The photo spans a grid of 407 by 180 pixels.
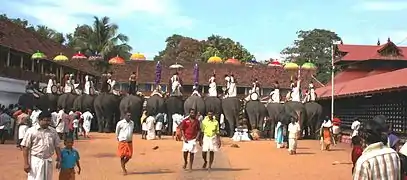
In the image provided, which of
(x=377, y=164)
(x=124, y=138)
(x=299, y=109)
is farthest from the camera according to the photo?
(x=299, y=109)

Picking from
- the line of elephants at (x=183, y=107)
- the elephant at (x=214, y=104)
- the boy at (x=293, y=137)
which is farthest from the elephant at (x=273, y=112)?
the boy at (x=293, y=137)

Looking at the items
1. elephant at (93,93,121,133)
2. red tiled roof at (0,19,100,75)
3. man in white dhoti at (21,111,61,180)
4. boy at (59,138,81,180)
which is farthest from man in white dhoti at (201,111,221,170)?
red tiled roof at (0,19,100,75)

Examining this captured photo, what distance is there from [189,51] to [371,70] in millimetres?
32086

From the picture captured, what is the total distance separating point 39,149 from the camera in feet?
25.4

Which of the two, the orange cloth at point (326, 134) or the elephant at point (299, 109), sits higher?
the elephant at point (299, 109)

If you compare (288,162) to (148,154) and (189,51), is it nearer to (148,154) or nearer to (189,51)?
(148,154)

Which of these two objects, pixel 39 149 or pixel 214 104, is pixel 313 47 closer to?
pixel 214 104

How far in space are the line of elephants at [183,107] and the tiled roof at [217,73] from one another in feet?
58.8

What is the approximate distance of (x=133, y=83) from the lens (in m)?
29.6

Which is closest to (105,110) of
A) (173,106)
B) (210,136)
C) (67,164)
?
(173,106)

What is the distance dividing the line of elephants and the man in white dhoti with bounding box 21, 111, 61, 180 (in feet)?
63.4

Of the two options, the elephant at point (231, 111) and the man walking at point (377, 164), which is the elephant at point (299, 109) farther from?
the man walking at point (377, 164)

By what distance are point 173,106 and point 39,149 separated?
20767 mm

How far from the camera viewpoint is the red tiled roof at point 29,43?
102 feet
